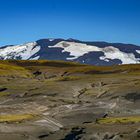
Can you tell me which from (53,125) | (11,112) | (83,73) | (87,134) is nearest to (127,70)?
(83,73)

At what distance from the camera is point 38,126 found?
7544cm

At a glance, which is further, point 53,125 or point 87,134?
point 53,125

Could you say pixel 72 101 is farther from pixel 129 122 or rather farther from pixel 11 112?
pixel 129 122

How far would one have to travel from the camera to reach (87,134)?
65.1 metres

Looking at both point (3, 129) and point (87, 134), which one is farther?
point (3, 129)

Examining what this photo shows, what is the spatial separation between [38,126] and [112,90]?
3776 cm

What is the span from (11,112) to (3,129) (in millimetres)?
20236

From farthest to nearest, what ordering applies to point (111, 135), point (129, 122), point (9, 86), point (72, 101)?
point (9, 86), point (72, 101), point (129, 122), point (111, 135)

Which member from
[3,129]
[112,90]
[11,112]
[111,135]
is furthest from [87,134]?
[112,90]

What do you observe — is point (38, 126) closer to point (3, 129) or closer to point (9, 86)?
point (3, 129)

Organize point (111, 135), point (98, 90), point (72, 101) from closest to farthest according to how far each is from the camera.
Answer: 1. point (111, 135)
2. point (72, 101)
3. point (98, 90)

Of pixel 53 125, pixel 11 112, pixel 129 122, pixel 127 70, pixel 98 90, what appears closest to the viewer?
pixel 129 122

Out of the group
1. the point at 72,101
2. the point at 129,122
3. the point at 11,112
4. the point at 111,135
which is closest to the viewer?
the point at 111,135

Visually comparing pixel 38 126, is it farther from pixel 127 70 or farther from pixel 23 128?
pixel 127 70
